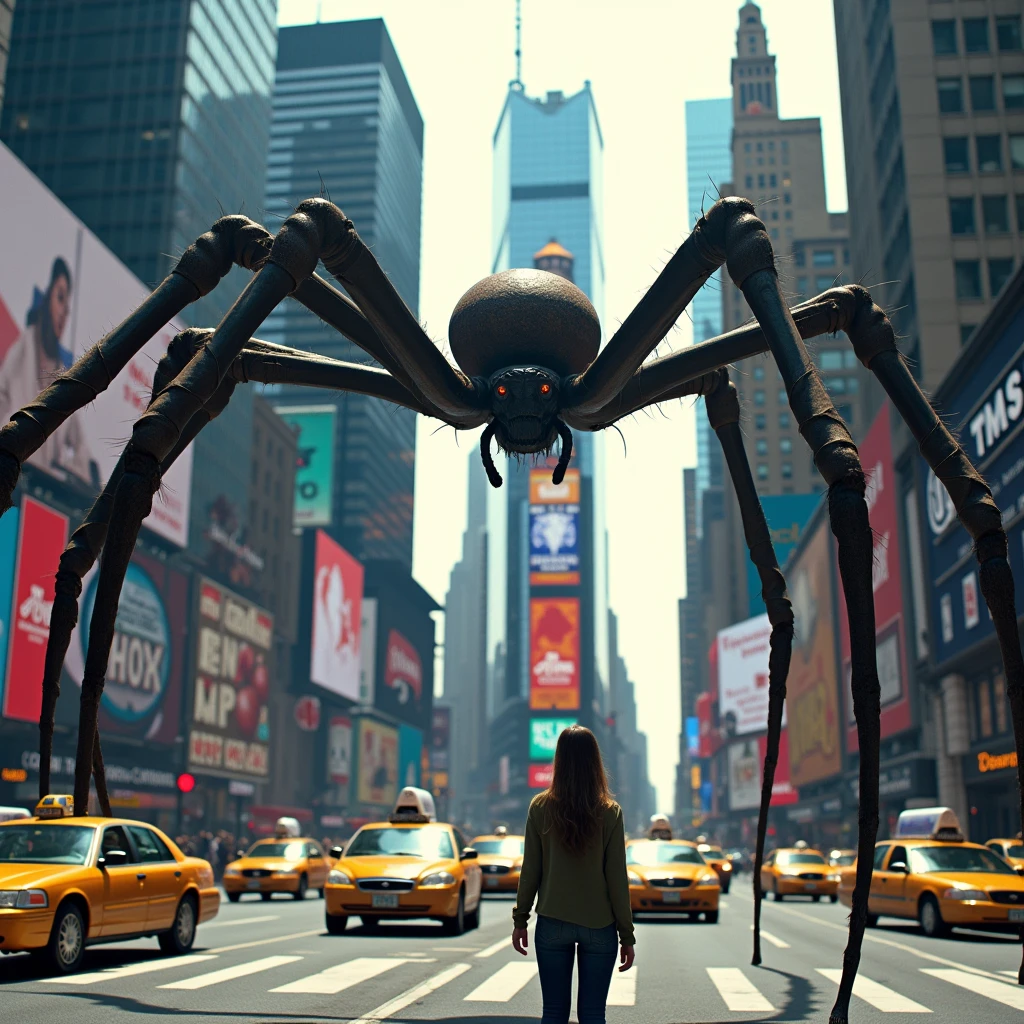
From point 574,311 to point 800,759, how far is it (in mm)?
87594

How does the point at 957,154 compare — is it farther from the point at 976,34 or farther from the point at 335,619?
the point at 335,619

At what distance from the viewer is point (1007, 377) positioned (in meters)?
35.7

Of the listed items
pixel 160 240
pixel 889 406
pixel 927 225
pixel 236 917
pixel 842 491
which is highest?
pixel 160 240

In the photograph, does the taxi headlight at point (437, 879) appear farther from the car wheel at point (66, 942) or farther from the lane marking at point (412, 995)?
the car wheel at point (66, 942)

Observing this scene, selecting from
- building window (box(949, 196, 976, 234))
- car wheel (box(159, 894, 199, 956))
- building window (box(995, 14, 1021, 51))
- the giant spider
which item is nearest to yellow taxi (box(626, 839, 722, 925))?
car wheel (box(159, 894, 199, 956))

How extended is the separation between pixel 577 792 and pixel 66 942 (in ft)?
22.6

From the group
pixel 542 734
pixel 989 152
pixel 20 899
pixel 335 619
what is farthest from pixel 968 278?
pixel 542 734

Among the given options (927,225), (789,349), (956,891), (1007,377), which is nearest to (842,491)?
(789,349)

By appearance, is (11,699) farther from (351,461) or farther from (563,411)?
(351,461)

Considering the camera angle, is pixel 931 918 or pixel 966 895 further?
pixel 931 918

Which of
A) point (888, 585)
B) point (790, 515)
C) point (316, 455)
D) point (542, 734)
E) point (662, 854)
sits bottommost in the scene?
point (662, 854)

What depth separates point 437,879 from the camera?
52.5ft

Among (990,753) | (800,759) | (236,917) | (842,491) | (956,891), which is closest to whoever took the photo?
(842,491)

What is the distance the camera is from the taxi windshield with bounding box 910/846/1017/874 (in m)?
18.7
